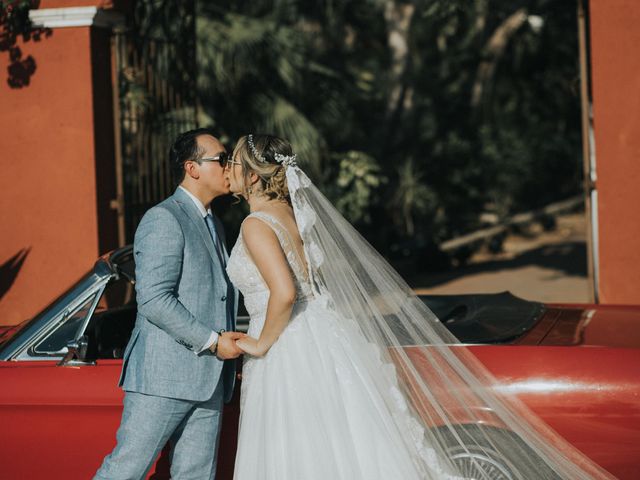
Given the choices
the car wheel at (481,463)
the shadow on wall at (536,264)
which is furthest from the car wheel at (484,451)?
the shadow on wall at (536,264)

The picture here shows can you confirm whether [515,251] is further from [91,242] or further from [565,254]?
[91,242]

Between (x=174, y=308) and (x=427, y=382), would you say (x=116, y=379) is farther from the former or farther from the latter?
(x=427, y=382)


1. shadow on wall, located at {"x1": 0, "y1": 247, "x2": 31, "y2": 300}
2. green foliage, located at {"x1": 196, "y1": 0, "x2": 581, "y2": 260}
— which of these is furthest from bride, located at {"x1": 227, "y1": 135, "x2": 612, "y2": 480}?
green foliage, located at {"x1": 196, "y1": 0, "x2": 581, "y2": 260}

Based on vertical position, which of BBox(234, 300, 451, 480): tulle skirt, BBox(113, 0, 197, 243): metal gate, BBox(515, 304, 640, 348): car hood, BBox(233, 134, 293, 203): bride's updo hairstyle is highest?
BBox(113, 0, 197, 243): metal gate

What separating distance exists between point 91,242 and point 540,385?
387 cm

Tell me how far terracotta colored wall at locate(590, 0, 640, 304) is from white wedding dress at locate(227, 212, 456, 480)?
123 inches

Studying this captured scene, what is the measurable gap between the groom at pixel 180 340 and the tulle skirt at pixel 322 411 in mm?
173

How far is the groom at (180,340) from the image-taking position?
3.32 metres

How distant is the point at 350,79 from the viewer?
13.5m

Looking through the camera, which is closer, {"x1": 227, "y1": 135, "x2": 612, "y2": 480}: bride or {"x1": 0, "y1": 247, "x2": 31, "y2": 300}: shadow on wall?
{"x1": 227, "y1": 135, "x2": 612, "y2": 480}: bride

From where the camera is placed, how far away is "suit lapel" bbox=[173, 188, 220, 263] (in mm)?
3502

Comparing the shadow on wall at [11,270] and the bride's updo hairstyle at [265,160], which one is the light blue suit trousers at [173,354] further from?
the shadow on wall at [11,270]

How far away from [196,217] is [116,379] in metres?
0.82

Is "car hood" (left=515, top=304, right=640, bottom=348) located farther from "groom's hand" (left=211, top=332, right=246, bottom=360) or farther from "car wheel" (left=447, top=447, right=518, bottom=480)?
"groom's hand" (left=211, top=332, right=246, bottom=360)
